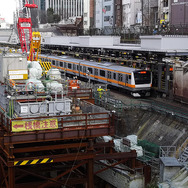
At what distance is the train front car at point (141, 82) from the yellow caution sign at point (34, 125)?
1600cm

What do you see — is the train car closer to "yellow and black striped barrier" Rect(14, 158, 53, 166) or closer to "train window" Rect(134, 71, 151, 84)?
"train window" Rect(134, 71, 151, 84)

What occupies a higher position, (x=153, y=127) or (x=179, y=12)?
(x=179, y=12)

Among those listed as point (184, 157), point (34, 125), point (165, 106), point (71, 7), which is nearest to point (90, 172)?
point (34, 125)

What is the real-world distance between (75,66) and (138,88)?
13.6 metres

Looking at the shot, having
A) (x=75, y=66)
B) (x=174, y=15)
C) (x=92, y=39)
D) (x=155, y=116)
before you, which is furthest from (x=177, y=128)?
(x=174, y=15)

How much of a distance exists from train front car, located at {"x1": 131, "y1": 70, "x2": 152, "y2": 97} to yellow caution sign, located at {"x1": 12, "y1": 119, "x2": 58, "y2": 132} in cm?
1600

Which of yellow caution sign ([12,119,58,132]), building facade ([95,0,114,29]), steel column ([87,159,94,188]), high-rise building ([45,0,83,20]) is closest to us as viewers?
yellow caution sign ([12,119,58,132])

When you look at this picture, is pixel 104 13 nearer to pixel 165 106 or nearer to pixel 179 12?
pixel 179 12

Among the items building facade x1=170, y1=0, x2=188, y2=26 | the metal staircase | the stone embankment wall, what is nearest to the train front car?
the stone embankment wall

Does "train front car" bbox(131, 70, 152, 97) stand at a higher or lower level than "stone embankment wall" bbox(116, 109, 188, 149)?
higher

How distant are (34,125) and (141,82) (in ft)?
55.0

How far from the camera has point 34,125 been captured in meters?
13.0

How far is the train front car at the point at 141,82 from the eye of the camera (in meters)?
28.6

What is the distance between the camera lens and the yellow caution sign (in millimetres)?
12785
